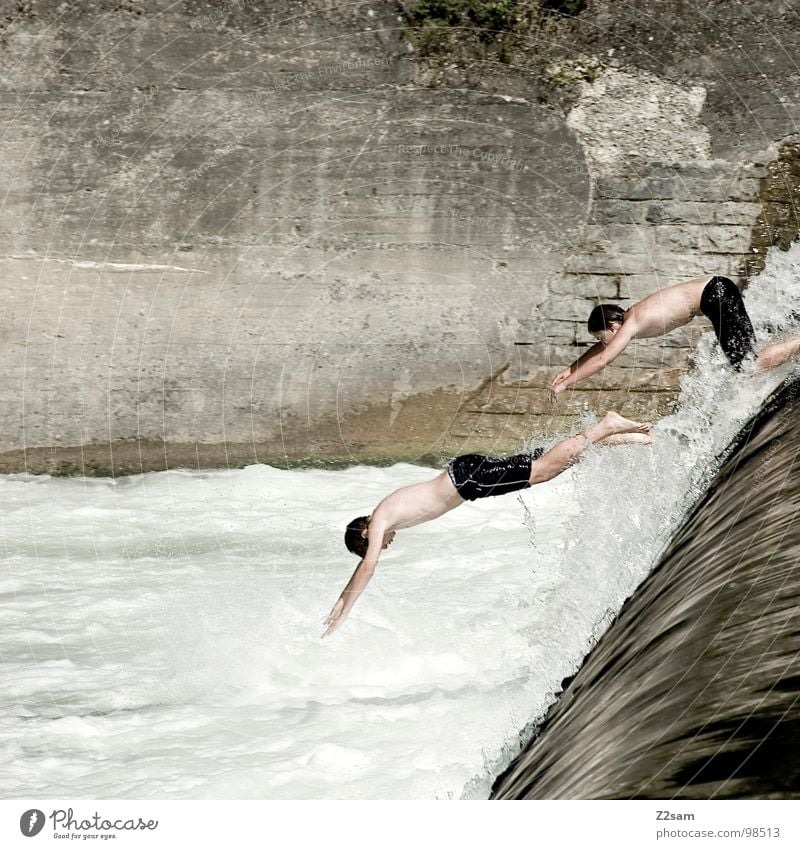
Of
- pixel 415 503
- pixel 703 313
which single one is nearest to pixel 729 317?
pixel 703 313

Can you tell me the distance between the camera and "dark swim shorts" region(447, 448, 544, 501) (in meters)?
2.64

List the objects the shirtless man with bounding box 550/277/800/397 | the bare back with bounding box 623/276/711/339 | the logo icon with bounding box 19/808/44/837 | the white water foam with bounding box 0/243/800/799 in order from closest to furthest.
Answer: the logo icon with bounding box 19/808/44/837 → the white water foam with bounding box 0/243/800/799 → the shirtless man with bounding box 550/277/800/397 → the bare back with bounding box 623/276/711/339

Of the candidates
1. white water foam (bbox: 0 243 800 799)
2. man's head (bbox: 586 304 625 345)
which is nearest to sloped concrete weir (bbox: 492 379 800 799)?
white water foam (bbox: 0 243 800 799)

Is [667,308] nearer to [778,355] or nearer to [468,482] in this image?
[778,355]

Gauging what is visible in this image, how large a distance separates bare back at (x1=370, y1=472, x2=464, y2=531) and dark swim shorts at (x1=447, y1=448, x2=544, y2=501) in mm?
39

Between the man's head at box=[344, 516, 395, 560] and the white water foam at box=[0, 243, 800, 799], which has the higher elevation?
the man's head at box=[344, 516, 395, 560]

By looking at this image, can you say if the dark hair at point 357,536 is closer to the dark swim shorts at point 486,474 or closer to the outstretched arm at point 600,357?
the dark swim shorts at point 486,474

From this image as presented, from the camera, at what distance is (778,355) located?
9.46 feet

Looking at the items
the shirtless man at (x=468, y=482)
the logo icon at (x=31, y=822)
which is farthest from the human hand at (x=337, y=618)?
the logo icon at (x=31, y=822)

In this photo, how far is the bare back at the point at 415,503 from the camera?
8.25ft

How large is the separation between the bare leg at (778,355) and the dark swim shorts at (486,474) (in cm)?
79

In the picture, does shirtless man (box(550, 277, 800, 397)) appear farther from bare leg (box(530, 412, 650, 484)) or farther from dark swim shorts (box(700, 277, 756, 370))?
bare leg (box(530, 412, 650, 484))

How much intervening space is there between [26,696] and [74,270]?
1.71 meters

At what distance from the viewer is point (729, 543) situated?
5.84 feet
